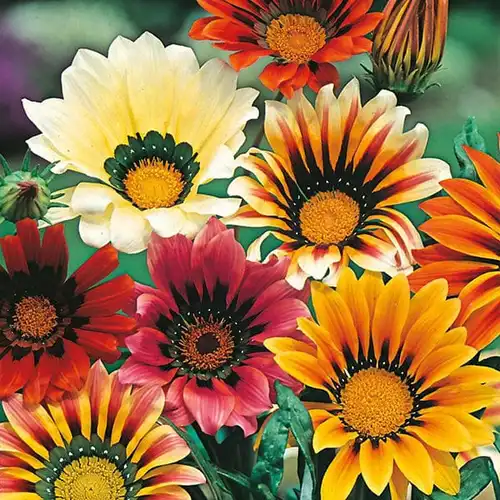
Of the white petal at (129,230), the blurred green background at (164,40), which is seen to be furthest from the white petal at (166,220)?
the blurred green background at (164,40)

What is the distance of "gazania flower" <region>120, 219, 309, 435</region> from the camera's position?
57 centimetres

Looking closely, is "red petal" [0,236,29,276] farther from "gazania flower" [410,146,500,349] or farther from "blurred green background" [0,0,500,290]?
"gazania flower" [410,146,500,349]

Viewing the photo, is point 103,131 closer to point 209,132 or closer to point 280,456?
point 209,132

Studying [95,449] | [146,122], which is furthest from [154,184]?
[95,449]

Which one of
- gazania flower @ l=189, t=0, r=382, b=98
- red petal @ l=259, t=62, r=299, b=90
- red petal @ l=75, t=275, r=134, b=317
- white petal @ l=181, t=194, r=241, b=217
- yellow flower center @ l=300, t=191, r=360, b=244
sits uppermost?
gazania flower @ l=189, t=0, r=382, b=98

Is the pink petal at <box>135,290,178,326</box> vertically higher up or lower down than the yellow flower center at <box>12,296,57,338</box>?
higher up

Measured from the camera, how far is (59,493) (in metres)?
0.58

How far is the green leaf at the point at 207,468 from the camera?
579 millimetres

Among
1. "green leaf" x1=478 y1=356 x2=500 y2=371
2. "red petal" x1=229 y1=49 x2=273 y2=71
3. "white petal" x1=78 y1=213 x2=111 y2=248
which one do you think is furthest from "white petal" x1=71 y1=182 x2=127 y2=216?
"green leaf" x1=478 y1=356 x2=500 y2=371

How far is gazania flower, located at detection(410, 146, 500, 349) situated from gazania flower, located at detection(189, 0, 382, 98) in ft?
0.32

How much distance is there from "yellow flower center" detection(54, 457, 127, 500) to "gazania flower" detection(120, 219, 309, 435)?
49 mm

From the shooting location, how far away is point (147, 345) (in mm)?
577

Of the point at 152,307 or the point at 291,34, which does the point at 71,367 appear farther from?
the point at 291,34

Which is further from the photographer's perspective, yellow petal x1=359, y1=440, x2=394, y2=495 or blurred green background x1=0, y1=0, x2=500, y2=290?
blurred green background x1=0, y1=0, x2=500, y2=290
